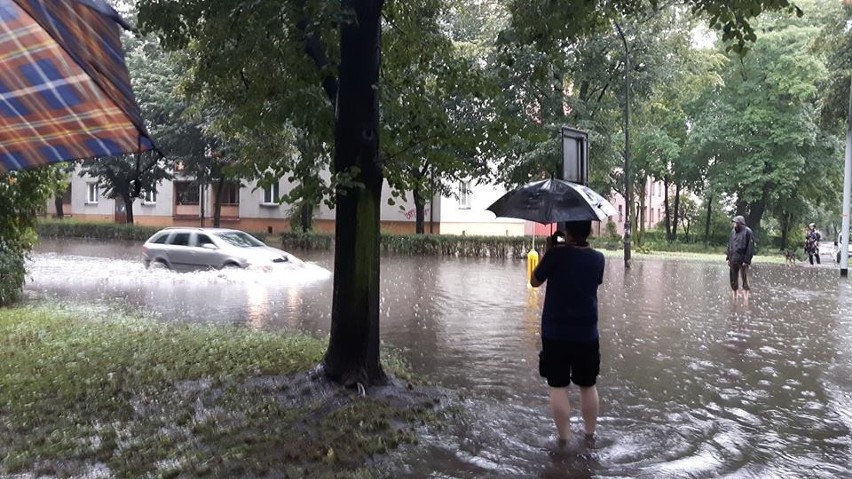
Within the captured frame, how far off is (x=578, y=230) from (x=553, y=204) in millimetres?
353

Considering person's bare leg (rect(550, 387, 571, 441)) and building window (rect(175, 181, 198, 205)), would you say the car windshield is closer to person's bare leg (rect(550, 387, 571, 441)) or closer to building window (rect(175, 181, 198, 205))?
person's bare leg (rect(550, 387, 571, 441))

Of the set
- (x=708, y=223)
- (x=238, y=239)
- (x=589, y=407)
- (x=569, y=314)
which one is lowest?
(x=589, y=407)

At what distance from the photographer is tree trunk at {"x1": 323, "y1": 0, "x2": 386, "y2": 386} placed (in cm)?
648

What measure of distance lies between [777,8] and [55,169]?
35.6ft

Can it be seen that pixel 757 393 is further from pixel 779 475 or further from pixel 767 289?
pixel 767 289

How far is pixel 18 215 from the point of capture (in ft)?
40.2

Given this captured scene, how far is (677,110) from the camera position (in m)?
39.3

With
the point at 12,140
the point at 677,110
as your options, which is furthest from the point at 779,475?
the point at 677,110

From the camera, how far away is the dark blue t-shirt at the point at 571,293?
5.30 m

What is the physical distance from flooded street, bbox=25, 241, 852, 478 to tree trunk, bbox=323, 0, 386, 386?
1.19 meters

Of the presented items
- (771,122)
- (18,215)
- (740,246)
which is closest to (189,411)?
(18,215)

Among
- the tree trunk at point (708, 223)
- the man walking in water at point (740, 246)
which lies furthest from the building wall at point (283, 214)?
the man walking in water at point (740, 246)

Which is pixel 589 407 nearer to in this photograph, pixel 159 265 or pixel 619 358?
pixel 619 358

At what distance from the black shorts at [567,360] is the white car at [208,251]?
14639 mm
